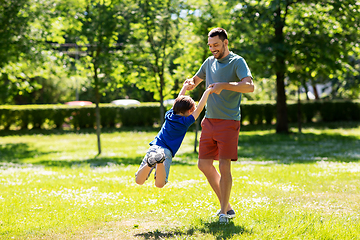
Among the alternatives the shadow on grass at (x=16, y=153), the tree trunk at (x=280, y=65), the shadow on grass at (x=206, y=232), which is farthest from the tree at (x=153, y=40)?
the shadow on grass at (x=206, y=232)

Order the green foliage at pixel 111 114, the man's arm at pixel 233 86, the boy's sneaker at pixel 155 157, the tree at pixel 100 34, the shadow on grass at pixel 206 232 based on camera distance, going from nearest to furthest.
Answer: the shadow on grass at pixel 206 232, the man's arm at pixel 233 86, the boy's sneaker at pixel 155 157, the tree at pixel 100 34, the green foliage at pixel 111 114

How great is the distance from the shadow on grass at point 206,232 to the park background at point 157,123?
0.03 metres

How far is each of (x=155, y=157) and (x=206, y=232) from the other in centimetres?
99

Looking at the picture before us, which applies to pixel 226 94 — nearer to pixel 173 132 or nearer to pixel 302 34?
pixel 173 132

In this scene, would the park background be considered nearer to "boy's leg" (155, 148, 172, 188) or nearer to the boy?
"boy's leg" (155, 148, 172, 188)

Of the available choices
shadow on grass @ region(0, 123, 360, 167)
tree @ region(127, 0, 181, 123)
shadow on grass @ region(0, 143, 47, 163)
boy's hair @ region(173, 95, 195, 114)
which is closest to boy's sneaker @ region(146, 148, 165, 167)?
boy's hair @ region(173, 95, 195, 114)

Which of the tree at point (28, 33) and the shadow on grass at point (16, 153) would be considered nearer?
the tree at point (28, 33)

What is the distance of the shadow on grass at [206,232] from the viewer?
3.95 meters

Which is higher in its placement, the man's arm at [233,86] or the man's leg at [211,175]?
the man's arm at [233,86]

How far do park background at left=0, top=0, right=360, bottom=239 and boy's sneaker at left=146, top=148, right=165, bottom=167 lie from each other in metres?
0.76

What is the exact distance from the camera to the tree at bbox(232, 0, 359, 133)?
637 inches

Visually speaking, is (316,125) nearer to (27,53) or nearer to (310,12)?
(310,12)

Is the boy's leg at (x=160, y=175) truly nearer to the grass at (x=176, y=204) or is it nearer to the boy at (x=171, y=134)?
the boy at (x=171, y=134)

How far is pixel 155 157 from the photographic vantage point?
13.8 feet
